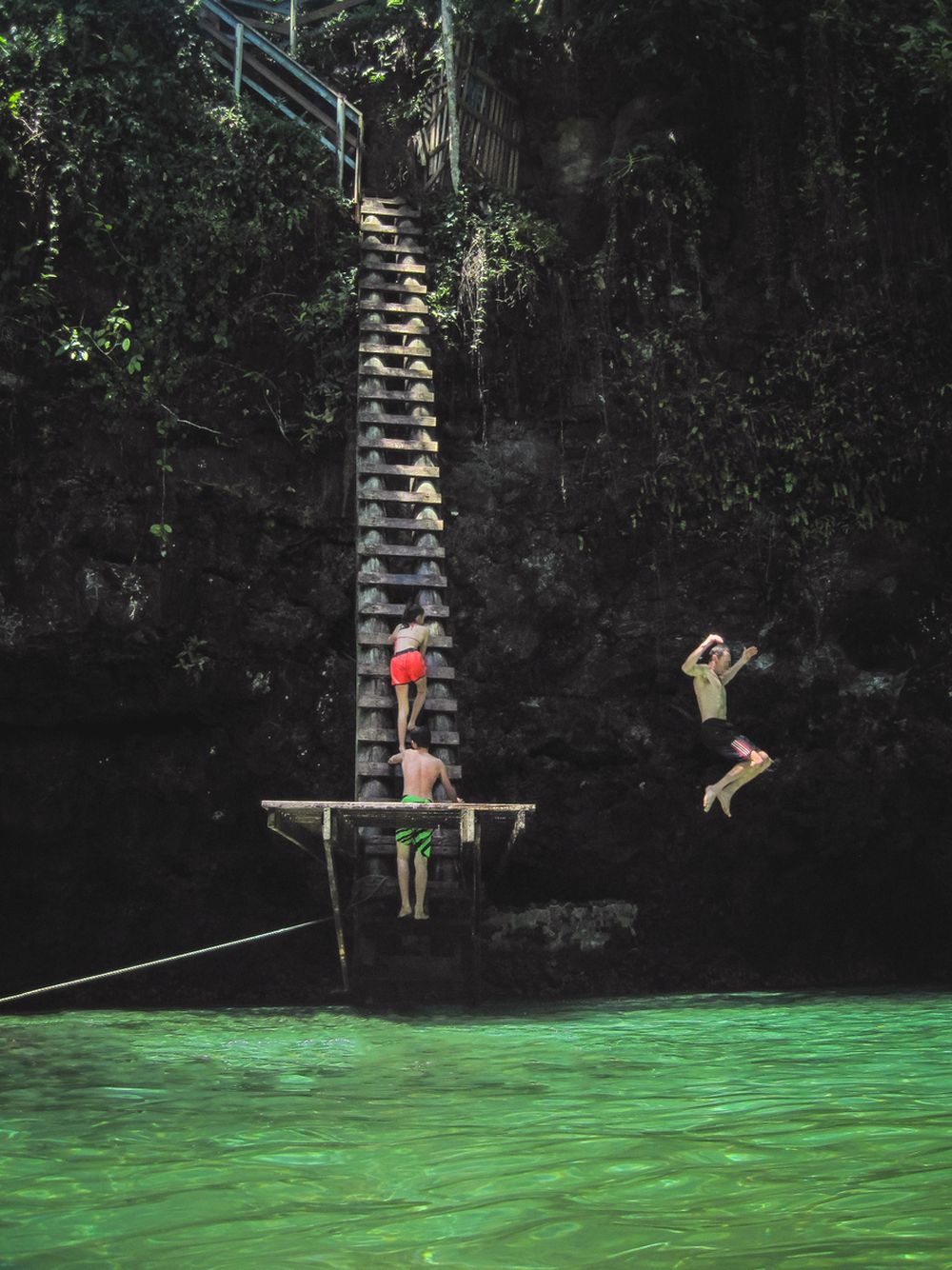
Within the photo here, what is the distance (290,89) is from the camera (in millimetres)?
13094

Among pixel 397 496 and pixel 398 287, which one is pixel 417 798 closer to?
pixel 397 496

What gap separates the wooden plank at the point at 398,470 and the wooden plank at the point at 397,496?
6.2 inches

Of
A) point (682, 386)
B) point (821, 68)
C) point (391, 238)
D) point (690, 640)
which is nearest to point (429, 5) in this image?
point (391, 238)

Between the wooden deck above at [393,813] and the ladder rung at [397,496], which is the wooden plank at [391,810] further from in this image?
the ladder rung at [397,496]

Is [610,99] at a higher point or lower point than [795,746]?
higher

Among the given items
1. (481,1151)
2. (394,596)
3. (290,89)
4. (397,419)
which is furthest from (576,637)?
(481,1151)

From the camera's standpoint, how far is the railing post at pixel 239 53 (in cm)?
1254

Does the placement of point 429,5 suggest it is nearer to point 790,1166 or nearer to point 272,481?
point 272,481

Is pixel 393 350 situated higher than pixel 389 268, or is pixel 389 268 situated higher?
pixel 389 268

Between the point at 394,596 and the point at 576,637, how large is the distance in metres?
2.54

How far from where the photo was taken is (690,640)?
39.3ft

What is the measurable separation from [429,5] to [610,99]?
2332mm

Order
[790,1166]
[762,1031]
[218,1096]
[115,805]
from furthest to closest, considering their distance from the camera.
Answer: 1. [115,805]
2. [762,1031]
3. [218,1096]
4. [790,1166]

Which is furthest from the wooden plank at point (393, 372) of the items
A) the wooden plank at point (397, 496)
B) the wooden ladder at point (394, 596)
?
the wooden plank at point (397, 496)
